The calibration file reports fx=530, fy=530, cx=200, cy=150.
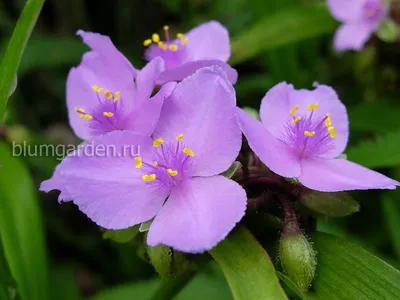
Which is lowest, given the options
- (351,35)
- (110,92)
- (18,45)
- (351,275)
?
(351,35)

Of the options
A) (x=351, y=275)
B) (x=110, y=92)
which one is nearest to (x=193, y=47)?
(x=110, y=92)

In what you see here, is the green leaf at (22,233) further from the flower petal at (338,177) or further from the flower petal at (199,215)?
the flower petal at (338,177)

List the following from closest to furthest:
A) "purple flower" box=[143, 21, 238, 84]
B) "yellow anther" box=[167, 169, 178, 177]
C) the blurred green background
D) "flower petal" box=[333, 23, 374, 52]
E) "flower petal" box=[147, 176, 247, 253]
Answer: "flower petal" box=[147, 176, 247, 253] → "yellow anther" box=[167, 169, 178, 177] → "purple flower" box=[143, 21, 238, 84] → the blurred green background → "flower petal" box=[333, 23, 374, 52]

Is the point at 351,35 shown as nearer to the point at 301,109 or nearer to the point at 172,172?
the point at 301,109

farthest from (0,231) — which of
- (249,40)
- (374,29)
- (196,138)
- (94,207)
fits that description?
(374,29)

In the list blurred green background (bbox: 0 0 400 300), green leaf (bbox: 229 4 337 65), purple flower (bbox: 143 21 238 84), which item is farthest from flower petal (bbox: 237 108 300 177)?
green leaf (bbox: 229 4 337 65)

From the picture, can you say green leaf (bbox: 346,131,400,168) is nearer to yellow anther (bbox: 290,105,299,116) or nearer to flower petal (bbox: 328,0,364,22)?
yellow anther (bbox: 290,105,299,116)
